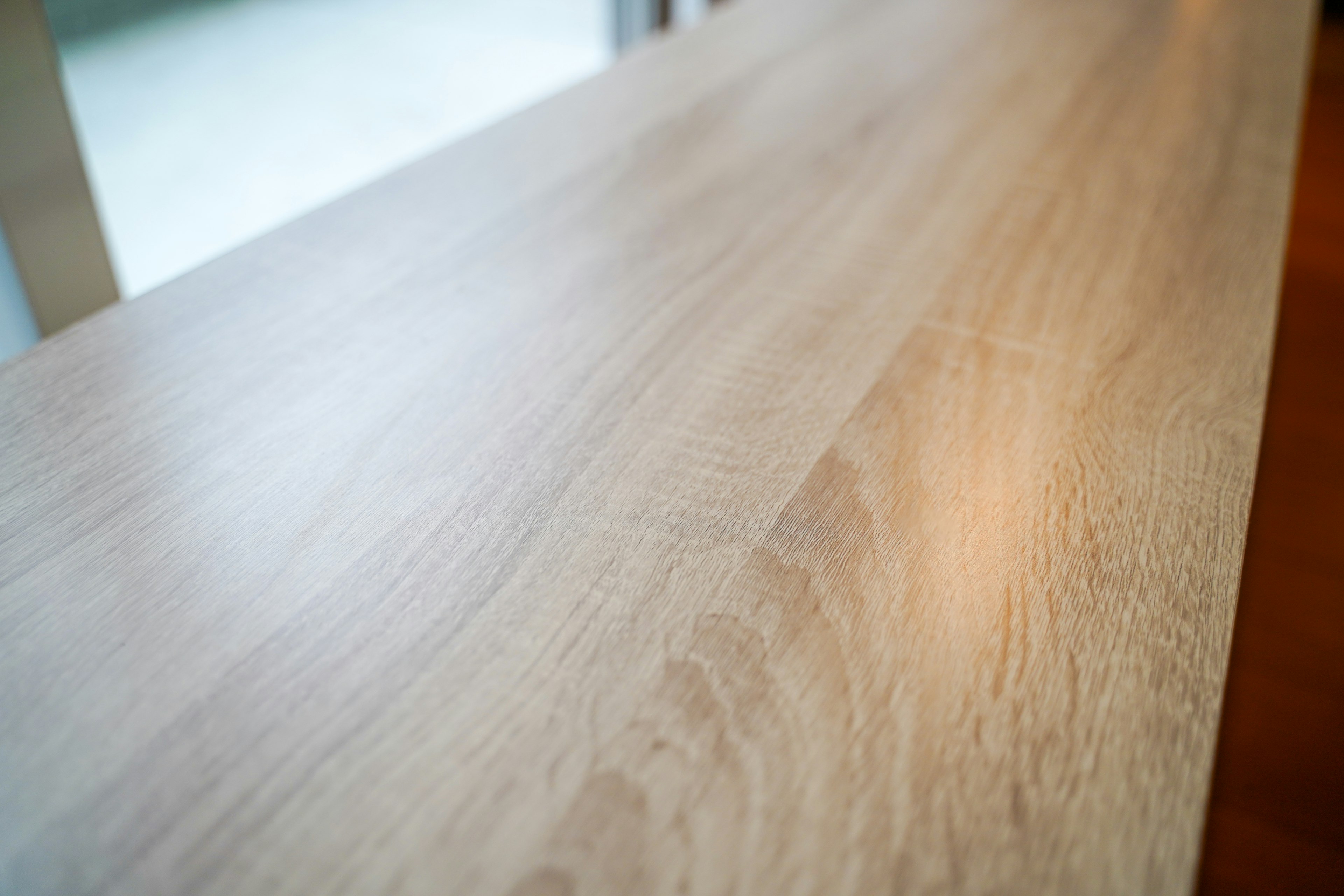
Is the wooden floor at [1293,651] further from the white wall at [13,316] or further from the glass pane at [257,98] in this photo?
the white wall at [13,316]

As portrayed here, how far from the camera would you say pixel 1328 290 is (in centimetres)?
160

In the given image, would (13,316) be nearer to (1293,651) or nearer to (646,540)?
(646,540)

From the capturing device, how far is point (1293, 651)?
3.17 ft

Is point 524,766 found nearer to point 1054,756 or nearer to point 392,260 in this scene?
point 1054,756

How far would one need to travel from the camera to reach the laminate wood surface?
28 centimetres

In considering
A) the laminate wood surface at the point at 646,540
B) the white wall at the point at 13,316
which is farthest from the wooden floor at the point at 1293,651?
the white wall at the point at 13,316

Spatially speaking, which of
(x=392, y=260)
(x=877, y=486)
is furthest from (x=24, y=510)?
(x=877, y=486)

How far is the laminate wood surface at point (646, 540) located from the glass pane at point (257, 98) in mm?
355

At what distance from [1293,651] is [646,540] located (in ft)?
2.94

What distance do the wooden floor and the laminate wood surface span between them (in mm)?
432

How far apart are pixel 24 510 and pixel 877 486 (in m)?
0.37

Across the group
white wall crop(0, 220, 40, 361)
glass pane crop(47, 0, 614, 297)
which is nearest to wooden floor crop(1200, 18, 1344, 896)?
glass pane crop(47, 0, 614, 297)

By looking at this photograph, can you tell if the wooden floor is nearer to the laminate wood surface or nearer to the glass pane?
the laminate wood surface

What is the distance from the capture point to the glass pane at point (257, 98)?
105 centimetres
